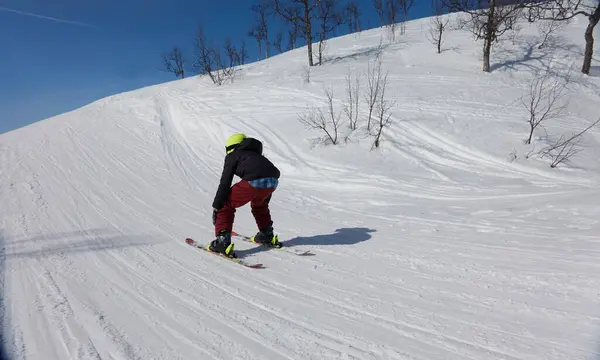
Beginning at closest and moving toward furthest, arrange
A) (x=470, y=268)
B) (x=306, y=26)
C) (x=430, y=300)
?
1. (x=430, y=300)
2. (x=470, y=268)
3. (x=306, y=26)

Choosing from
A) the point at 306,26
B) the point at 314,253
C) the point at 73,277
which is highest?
the point at 306,26

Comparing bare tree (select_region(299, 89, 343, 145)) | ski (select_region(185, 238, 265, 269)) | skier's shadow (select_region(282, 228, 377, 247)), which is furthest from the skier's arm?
bare tree (select_region(299, 89, 343, 145))

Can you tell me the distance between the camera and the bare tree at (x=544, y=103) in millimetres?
8953

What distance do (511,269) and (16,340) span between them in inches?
167

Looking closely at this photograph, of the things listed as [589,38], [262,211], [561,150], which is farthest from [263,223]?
[589,38]

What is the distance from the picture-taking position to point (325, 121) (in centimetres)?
1148

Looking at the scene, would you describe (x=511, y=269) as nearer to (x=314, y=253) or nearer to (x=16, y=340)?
(x=314, y=253)

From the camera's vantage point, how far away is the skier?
3.77 m

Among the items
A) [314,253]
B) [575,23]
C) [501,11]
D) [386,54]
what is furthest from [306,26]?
[314,253]

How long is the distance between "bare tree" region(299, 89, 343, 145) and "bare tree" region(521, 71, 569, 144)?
17.7ft

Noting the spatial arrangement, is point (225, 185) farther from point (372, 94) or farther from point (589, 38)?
point (589, 38)

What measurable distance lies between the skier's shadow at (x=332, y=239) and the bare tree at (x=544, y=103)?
6695mm

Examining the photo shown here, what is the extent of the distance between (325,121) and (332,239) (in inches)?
297

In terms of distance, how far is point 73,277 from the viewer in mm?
3129
